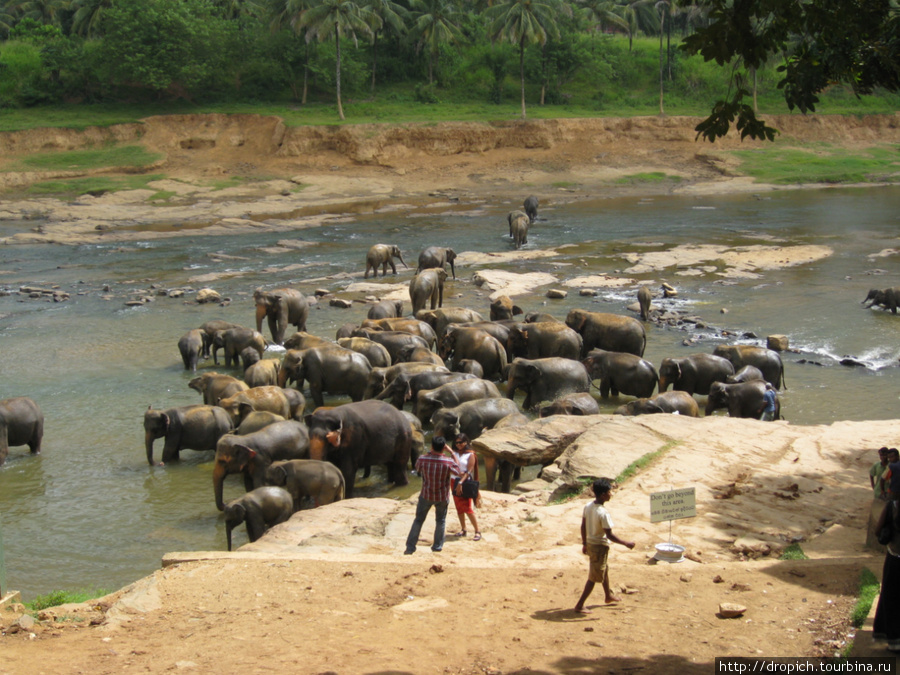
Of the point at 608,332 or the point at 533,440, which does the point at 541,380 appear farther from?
the point at 533,440

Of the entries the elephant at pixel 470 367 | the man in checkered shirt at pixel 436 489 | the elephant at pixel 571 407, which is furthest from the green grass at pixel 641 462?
the elephant at pixel 470 367

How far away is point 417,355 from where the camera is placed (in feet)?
53.1

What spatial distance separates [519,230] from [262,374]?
1741 cm

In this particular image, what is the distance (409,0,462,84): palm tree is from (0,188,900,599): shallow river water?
18.4 metres

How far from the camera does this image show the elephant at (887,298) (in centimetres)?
2238

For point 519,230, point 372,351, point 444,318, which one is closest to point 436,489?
point 372,351

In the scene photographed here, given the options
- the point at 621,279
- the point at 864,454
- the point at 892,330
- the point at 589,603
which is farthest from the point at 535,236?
the point at 589,603

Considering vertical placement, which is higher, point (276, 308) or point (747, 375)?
point (276, 308)

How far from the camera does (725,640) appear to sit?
21.4ft

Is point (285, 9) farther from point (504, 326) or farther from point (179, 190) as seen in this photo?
point (504, 326)

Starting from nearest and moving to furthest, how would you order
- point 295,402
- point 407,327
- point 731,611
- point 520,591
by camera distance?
1. point 731,611
2. point 520,591
3. point 295,402
4. point 407,327

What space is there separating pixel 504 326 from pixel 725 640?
1182 cm

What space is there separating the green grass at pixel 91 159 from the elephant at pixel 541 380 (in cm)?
3455

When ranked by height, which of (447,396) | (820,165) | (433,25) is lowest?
(447,396)
